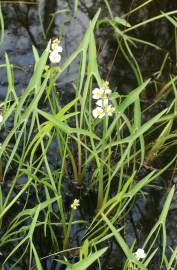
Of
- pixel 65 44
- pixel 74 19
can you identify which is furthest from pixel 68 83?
pixel 74 19

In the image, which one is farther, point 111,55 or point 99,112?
point 111,55

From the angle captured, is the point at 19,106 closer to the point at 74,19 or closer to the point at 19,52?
the point at 19,52

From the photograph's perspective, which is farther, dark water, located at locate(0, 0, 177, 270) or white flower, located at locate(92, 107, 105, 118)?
dark water, located at locate(0, 0, 177, 270)

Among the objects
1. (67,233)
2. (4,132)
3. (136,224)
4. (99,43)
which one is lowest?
(136,224)

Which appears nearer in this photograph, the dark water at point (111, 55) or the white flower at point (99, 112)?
the white flower at point (99, 112)

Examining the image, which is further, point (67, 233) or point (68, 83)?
point (68, 83)

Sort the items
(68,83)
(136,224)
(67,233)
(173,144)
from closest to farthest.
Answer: (67,233) → (136,224) → (173,144) → (68,83)

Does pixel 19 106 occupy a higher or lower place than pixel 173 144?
higher

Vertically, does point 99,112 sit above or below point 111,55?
above
